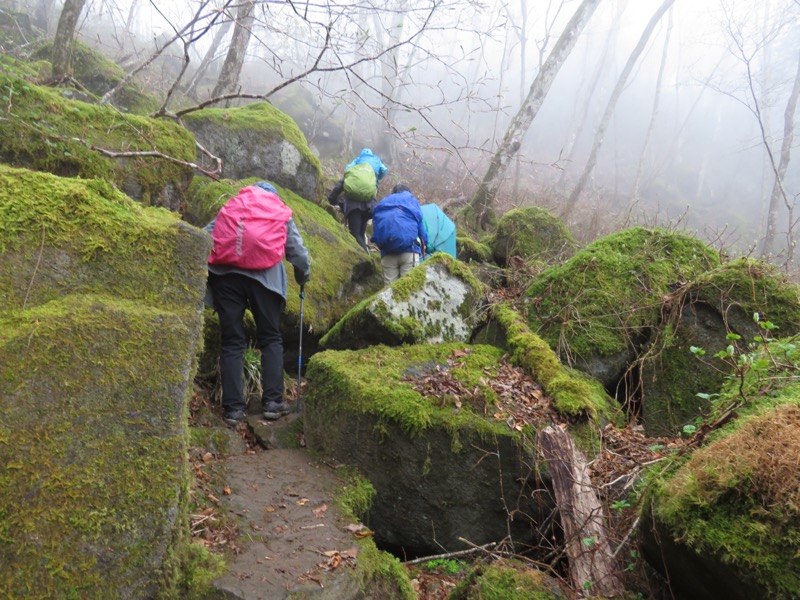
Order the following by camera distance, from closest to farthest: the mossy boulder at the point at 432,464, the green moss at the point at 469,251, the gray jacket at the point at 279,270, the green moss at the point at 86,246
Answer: the green moss at the point at 86,246
the mossy boulder at the point at 432,464
the gray jacket at the point at 279,270
the green moss at the point at 469,251

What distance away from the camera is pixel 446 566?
453cm

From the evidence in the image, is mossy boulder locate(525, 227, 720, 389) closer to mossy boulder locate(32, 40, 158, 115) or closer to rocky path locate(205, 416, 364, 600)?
rocky path locate(205, 416, 364, 600)

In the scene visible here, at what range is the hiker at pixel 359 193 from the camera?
9.58 m

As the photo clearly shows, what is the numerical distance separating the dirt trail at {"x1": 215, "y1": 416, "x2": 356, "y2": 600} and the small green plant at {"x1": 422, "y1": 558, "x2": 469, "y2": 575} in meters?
1.10

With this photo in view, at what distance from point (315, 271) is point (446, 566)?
4.38 meters

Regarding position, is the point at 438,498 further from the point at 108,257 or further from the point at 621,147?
the point at 621,147

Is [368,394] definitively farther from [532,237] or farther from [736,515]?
[532,237]

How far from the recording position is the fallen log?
3367 millimetres

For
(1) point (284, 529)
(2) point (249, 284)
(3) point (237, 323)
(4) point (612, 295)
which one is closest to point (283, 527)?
(1) point (284, 529)

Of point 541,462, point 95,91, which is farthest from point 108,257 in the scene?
point 95,91

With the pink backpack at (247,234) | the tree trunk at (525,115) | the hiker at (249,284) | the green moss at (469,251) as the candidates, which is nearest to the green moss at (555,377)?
the hiker at (249,284)

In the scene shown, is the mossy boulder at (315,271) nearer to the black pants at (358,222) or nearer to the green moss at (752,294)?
the black pants at (358,222)

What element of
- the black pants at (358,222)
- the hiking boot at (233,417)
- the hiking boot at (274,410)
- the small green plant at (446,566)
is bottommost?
the small green plant at (446,566)

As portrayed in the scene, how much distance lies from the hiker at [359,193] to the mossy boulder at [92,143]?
11.3 ft
